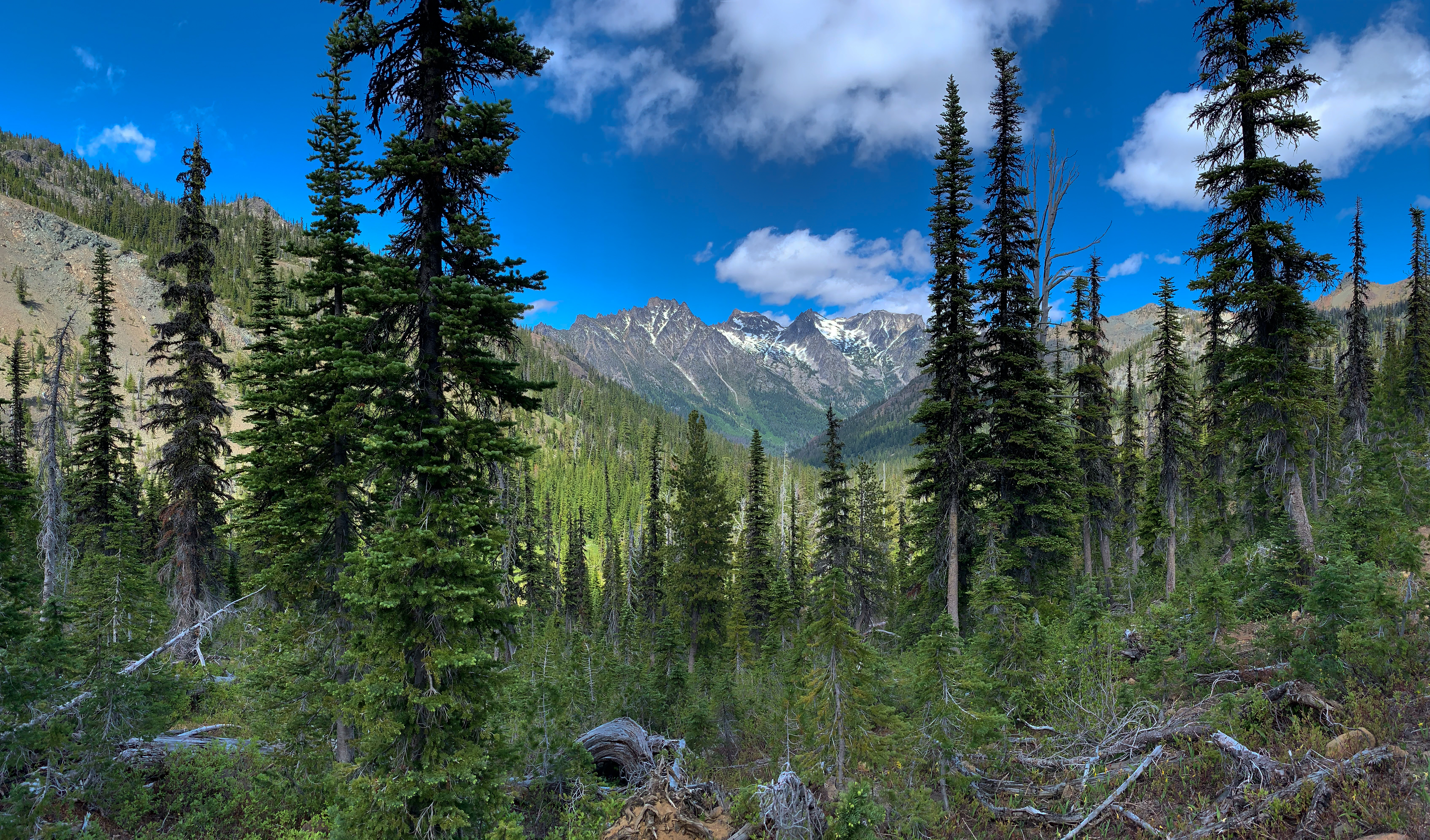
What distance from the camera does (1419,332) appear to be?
3734cm

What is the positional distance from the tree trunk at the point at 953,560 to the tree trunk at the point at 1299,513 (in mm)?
7265

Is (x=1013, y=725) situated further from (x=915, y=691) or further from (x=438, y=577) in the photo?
(x=438, y=577)

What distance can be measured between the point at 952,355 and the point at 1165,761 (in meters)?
11.8

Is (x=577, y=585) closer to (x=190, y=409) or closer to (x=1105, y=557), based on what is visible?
(x=190, y=409)

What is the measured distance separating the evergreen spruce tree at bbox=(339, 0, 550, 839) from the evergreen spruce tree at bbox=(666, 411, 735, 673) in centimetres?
2052

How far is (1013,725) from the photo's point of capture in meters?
9.66

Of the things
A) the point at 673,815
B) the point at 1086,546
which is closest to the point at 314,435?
the point at 673,815

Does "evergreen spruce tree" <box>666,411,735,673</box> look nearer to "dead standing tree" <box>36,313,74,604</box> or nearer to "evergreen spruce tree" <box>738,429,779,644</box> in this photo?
"evergreen spruce tree" <box>738,429,779,644</box>

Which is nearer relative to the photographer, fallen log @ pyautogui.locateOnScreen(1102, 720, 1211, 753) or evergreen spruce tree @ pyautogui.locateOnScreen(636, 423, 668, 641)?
fallen log @ pyautogui.locateOnScreen(1102, 720, 1211, 753)

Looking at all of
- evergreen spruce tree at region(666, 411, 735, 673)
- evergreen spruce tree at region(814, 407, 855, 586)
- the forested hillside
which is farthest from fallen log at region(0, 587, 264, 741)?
evergreen spruce tree at region(814, 407, 855, 586)

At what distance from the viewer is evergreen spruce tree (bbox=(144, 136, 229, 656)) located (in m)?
17.6

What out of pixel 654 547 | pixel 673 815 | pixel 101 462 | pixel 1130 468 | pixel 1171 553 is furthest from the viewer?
pixel 654 547

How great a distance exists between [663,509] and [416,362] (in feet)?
104

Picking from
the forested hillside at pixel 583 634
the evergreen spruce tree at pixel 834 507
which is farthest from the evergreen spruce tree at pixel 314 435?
the evergreen spruce tree at pixel 834 507
